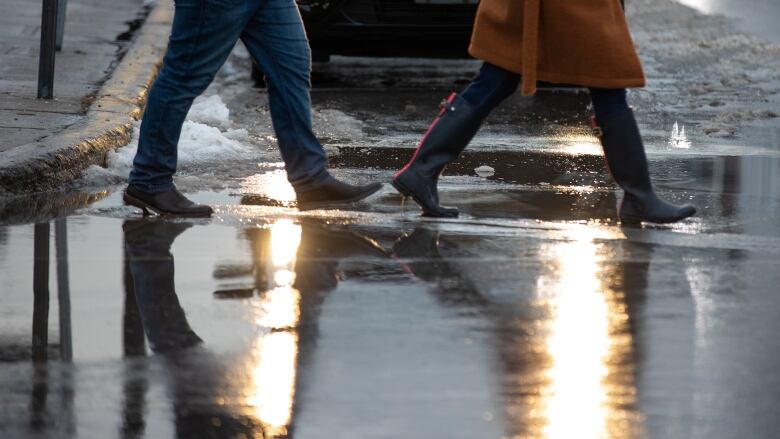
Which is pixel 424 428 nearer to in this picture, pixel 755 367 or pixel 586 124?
pixel 755 367

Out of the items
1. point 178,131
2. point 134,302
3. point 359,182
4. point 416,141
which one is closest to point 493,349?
point 134,302

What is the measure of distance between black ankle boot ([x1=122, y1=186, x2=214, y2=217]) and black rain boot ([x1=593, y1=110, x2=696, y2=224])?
1.52 m

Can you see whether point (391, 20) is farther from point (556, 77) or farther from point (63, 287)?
point (63, 287)

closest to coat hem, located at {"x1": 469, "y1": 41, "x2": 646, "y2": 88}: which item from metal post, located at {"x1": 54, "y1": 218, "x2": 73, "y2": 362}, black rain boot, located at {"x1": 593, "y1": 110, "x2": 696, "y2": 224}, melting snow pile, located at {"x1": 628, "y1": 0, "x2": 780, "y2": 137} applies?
black rain boot, located at {"x1": 593, "y1": 110, "x2": 696, "y2": 224}

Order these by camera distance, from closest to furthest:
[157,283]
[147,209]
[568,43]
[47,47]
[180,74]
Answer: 1. [157,283]
2. [568,43]
3. [180,74]
4. [147,209]
5. [47,47]

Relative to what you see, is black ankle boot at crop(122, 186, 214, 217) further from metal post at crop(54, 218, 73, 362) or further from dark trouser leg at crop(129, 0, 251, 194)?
metal post at crop(54, 218, 73, 362)

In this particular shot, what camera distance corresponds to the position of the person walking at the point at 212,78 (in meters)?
5.44

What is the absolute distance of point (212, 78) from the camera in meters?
5.63

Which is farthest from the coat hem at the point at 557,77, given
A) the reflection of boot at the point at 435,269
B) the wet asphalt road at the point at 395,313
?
the reflection of boot at the point at 435,269

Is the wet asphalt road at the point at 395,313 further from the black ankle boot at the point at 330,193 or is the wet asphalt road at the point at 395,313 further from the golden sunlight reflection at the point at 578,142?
the golden sunlight reflection at the point at 578,142

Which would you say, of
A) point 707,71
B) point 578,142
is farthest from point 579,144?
point 707,71

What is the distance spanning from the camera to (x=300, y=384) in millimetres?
3506

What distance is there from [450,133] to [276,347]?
192 cm

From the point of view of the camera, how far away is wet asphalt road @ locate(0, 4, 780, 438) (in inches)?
131
